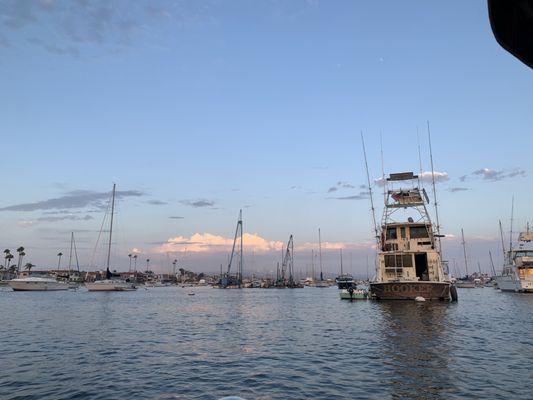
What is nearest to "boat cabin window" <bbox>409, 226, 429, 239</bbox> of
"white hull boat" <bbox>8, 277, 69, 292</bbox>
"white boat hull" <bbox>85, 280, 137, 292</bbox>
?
"white boat hull" <bbox>85, 280, 137, 292</bbox>

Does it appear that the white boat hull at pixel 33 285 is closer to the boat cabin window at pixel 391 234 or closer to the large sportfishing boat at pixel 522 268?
the boat cabin window at pixel 391 234

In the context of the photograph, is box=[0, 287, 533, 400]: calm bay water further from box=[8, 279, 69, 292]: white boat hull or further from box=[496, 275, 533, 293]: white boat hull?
box=[8, 279, 69, 292]: white boat hull

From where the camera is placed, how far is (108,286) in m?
123

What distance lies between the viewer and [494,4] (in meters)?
6.45

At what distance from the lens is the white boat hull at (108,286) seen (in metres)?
120

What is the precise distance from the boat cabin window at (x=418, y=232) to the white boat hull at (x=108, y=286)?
320ft

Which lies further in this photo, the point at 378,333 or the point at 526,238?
the point at 526,238

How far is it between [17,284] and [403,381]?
133937mm

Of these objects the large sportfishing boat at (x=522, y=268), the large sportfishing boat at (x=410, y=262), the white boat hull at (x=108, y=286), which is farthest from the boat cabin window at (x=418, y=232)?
the white boat hull at (x=108, y=286)

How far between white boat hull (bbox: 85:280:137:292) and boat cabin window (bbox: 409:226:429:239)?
97638 millimetres

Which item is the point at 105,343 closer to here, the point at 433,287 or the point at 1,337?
the point at 1,337

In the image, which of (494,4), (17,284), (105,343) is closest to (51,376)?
(105,343)

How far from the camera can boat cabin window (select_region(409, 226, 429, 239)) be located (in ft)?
190

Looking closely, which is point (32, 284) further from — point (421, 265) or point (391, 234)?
point (421, 265)
